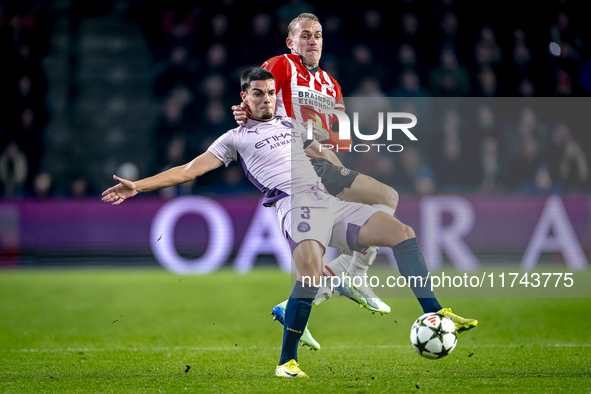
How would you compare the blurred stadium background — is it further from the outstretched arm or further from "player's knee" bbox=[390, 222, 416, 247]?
the outstretched arm

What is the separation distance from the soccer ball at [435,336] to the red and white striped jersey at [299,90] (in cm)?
171

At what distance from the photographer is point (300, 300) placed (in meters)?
4.56

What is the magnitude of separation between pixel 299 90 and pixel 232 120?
6.72m

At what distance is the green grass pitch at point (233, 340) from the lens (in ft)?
14.6

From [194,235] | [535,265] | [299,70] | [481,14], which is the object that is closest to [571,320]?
[535,265]

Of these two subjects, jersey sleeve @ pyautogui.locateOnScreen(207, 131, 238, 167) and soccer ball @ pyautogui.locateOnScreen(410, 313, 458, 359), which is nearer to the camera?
soccer ball @ pyautogui.locateOnScreen(410, 313, 458, 359)

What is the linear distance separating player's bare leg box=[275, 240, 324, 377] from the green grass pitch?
0.17 metres

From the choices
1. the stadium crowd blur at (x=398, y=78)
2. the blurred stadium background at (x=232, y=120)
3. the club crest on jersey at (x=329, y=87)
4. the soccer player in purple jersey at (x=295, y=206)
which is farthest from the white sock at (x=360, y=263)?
the stadium crowd blur at (x=398, y=78)

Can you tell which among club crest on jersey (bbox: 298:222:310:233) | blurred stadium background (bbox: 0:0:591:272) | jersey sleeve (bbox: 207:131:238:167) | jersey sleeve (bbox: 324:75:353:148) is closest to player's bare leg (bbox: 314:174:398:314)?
jersey sleeve (bbox: 324:75:353:148)

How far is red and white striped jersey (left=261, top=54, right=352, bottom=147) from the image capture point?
521 cm

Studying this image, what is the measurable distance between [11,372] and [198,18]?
938 cm

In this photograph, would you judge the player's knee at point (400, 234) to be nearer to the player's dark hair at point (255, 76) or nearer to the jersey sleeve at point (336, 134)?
the jersey sleeve at point (336, 134)

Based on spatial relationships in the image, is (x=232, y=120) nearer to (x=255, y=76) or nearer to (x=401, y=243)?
(x=255, y=76)

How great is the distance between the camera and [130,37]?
1328 cm
